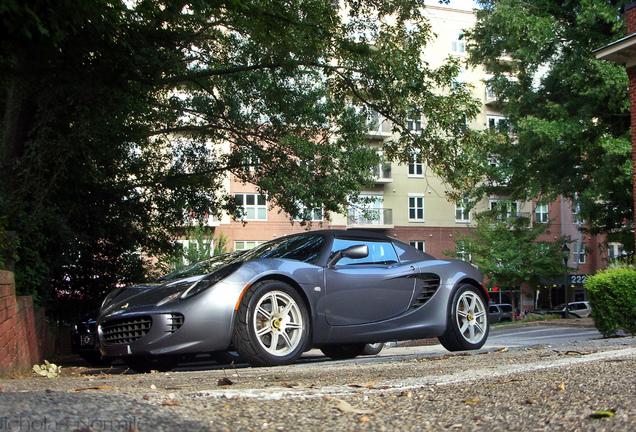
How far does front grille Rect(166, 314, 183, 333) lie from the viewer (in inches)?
224

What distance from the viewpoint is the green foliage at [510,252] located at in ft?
134

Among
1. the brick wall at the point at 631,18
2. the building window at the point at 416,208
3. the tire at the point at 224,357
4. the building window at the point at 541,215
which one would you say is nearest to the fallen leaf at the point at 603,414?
the tire at the point at 224,357

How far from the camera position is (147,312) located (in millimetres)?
5816

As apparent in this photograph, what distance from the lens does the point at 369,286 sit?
6637mm

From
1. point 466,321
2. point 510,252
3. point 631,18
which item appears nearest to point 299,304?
point 466,321

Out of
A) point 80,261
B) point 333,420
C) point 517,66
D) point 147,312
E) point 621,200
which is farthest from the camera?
point 517,66

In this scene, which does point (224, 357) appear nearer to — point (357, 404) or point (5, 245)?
point (5, 245)

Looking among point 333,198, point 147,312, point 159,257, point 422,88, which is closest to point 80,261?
point 159,257

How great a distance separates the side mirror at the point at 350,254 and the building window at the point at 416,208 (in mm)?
43626

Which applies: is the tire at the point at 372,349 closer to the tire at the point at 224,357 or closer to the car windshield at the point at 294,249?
the tire at the point at 224,357

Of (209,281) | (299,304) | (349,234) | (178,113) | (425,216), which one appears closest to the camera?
(209,281)

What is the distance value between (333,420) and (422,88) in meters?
11.8

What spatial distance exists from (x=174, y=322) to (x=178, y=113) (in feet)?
41.3

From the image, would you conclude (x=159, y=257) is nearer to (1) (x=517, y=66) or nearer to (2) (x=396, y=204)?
(1) (x=517, y=66)
